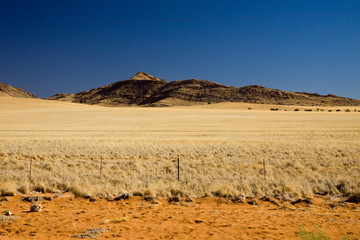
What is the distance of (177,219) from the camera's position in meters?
8.66

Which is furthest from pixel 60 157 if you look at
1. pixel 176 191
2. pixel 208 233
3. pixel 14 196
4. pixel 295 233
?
pixel 295 233

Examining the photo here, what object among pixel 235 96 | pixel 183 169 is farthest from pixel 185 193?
pixel 235 96

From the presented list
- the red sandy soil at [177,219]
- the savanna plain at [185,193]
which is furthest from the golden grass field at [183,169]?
the red sandy soil at [177,219]

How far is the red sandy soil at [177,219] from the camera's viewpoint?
7.46 m

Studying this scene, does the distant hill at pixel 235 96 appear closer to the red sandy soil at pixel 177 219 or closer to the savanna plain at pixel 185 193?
the savanna plain at pixel 185 193

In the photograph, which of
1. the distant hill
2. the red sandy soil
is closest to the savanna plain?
the red sandy soil

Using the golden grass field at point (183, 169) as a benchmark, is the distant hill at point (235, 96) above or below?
above

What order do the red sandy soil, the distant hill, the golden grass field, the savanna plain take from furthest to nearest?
the distant hill → the golden grass field → the savanna plain → the red sandy soil

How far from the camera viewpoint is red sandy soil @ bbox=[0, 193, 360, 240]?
7465 mm

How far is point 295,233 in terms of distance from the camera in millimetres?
7453

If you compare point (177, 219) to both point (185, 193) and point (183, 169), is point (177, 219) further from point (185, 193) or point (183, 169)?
point (183, 169)

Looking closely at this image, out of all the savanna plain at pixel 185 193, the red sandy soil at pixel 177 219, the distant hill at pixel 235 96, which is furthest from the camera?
the distant hill at pixel 235 96

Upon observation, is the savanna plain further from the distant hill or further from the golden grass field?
the distant hill

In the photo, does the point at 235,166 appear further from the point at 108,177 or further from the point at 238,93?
the point at 238,93
